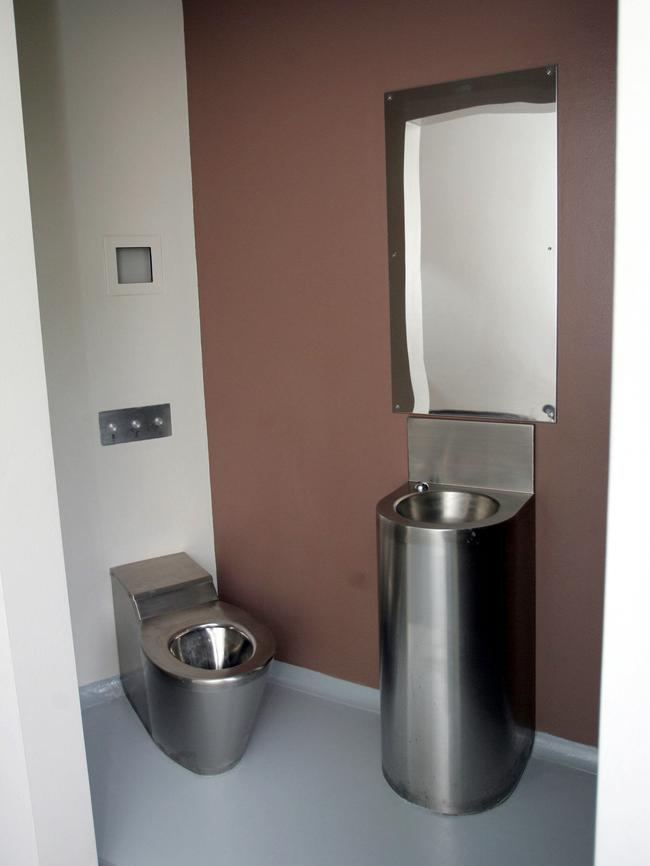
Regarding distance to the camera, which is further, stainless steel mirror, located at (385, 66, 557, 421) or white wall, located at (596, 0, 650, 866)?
stainless steel mirror, located at (385, 66, 557, 421)

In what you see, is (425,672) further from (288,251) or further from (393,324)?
(288,251)

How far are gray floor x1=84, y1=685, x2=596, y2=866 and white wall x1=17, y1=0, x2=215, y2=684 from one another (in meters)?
0.59

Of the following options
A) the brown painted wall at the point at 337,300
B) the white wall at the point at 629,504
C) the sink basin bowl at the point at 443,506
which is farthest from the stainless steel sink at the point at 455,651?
the white wall at the point at 629,504

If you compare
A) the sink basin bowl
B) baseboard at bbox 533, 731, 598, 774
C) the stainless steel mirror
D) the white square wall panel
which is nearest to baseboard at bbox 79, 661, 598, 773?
baseboard at bbox 533, 731, 598, 774

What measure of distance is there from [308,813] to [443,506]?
89cm

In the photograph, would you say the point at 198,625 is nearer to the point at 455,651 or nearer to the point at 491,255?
the point at 455,651

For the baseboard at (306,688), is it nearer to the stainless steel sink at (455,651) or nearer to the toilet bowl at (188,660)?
the toilet bowl at (188,660)

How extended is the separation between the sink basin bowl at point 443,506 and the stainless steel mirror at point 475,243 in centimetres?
23

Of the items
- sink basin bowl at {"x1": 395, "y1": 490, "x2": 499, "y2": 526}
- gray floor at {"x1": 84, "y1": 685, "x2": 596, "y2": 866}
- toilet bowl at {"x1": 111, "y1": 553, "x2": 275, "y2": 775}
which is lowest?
gray floor at {"x1": 84, "y1": 685, "x2": 596, "y2": 866}

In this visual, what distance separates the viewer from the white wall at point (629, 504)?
933mm

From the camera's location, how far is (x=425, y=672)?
2018 millimetres

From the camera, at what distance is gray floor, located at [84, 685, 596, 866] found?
1.95 m

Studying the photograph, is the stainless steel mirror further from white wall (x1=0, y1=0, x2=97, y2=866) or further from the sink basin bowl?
white wall (x1=0, y1=0, x2=97, y2=866)

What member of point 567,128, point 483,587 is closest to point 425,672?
point 483,587
